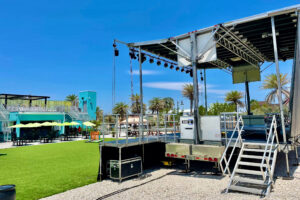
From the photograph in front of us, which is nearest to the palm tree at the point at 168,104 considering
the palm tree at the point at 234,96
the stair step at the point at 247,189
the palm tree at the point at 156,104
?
the palm tree at the point at 156,104

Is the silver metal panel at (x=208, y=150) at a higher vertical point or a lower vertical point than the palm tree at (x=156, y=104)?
lower

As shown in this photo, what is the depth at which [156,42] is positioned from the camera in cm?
1145

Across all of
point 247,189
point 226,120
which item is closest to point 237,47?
point 226,120

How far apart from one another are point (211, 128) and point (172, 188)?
3227 mm

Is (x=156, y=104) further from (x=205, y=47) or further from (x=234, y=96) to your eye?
(x=205, y=47)

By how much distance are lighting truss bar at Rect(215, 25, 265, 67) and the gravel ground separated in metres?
6.15

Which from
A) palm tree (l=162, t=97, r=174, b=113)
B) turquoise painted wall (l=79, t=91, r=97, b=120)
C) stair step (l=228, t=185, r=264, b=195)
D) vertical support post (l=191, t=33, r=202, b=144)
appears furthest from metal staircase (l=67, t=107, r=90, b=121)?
stair step (l=228, t=185, r=264, b=195)

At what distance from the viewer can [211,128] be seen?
895 cm

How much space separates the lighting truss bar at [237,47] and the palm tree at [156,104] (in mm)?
48030

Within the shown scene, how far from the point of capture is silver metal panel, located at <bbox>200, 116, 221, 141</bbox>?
28.7 feet

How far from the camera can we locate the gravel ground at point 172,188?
20.4 feet

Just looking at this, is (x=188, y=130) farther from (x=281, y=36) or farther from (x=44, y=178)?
(x=281, y=36)

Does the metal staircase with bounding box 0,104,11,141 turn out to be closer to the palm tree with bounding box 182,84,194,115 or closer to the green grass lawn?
the green grass lawn

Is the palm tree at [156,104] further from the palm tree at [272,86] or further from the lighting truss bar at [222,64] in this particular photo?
the lighting truss bar at [222,64]
